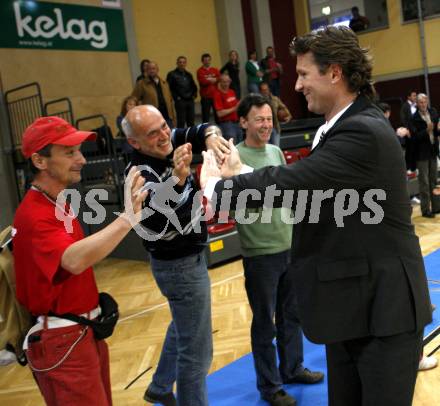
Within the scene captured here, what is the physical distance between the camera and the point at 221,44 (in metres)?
13.9

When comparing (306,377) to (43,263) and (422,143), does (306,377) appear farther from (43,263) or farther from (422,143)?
(422,143)

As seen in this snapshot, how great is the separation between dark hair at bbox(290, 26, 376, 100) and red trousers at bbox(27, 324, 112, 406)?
1.27 m

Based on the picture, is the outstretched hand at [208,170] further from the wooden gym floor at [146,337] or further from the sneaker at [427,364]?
the sneaker at [427,364]

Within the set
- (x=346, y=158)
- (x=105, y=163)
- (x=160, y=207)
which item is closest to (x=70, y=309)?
(x=160, y=207)

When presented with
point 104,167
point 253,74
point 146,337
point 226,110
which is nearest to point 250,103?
point 146,337

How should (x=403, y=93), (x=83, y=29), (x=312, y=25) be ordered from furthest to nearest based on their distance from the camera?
(x=312, y=25) < (x=403, y=93) < (x=83, y=29)

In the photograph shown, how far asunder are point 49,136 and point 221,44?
12.5 meters

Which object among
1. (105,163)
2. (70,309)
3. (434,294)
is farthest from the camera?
(105,163)

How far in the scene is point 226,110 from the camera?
10766 millimetres

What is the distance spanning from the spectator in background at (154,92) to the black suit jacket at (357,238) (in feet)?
26.0

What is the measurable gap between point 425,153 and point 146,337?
20.3ft

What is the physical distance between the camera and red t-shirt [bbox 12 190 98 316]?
184 centimetres

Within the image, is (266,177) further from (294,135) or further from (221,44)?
(221,44)

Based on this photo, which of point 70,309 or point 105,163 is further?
point 105,163
